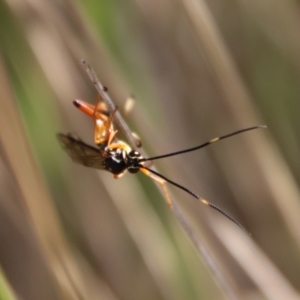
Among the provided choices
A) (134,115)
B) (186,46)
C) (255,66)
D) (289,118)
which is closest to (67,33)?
(134,115)

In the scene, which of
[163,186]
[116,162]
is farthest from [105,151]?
[163,186]

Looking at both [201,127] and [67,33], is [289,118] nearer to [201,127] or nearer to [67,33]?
[201,127]

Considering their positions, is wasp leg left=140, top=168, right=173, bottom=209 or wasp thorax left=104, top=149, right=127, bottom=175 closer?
wasp leg left=140, top=168, right=173, bottom=209

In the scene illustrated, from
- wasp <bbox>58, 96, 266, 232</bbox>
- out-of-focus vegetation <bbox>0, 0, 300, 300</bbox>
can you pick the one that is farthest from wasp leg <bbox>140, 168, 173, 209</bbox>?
out-of-focus vegetation <bbox>0, 0, 300, 300</bbox>

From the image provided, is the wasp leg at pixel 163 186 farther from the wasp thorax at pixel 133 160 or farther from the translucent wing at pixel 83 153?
the translucent wing at pixel 83 153

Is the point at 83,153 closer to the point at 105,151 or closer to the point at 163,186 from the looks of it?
the point at 105,151

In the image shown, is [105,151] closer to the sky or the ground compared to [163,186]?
closer to the sky

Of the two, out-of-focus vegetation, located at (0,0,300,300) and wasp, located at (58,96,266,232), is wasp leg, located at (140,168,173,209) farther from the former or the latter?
out-of-focus vegetation, located at (0,0,300,300)

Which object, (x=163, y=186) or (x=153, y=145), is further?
(x=153, y=145)

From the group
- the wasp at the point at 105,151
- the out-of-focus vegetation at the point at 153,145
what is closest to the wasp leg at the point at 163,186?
the wasp at the point at 105,151
